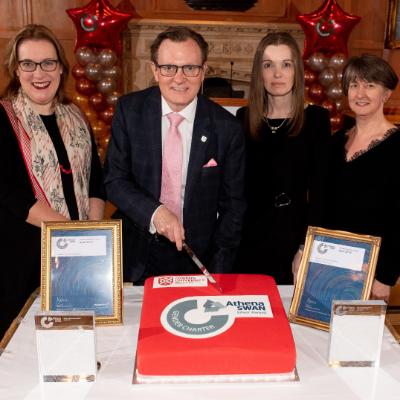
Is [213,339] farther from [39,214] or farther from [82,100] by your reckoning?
[82,100]

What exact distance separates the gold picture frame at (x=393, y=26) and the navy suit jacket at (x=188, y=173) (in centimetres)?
509

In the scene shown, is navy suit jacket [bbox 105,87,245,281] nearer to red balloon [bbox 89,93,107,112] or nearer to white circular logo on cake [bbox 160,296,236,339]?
white circular logo on cake [bbox 160,296,236,339]

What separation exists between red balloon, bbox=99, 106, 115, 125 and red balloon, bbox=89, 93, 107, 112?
0.06m

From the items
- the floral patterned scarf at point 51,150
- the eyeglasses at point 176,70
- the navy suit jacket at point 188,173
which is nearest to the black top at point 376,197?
the navy suit jacket at point 188,173

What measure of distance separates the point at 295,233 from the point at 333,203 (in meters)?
0.22

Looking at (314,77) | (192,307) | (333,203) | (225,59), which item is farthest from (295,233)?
(225,59)

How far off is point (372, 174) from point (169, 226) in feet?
2.34

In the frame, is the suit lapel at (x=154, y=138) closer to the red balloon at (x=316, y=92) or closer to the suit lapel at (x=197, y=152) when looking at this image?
the suit lapel at (x=197, y=152)

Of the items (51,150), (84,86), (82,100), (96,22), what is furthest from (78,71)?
(51,150)

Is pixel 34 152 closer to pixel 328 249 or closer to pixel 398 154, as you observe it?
pixel 328 249

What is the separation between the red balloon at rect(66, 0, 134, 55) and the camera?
5.25 m

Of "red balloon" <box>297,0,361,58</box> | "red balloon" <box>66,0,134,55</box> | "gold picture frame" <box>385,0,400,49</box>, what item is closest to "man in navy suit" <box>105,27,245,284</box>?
"red balloon" <box>66,0,134,55</box>

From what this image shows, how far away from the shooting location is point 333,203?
5.83ft

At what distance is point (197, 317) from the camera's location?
123cm
